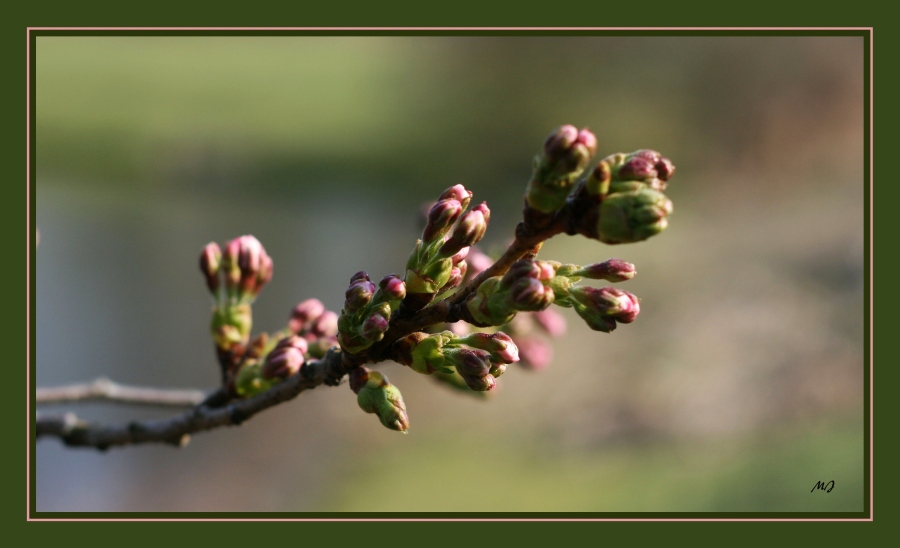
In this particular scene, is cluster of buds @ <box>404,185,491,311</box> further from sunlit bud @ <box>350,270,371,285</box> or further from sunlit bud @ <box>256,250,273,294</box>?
sunlit bud @ <box>256,250,273,294</box>

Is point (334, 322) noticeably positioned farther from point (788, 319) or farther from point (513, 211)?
point (513, 211)

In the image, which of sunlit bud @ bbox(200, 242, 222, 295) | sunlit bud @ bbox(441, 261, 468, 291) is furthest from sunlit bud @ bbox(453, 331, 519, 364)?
sunlit bud @ bbox(200, 242, 222, 295)

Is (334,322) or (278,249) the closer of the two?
(334,322)

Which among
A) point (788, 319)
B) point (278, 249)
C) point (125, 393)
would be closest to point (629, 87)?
point (788, 319)

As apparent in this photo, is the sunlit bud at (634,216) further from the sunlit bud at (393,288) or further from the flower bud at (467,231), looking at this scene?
the sunlit bud at (393,288)

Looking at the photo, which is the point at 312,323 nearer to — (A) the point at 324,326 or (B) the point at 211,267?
(A) the point at 324,326

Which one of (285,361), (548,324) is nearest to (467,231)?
(285,361)

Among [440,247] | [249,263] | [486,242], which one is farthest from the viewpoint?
[486,242]
